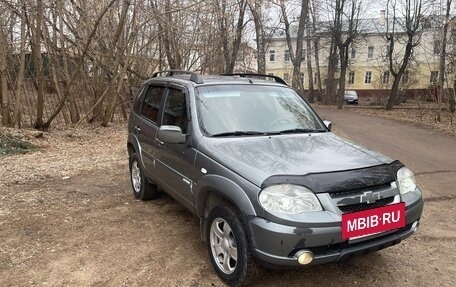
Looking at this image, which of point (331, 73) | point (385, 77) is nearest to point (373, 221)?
point (331, 73)

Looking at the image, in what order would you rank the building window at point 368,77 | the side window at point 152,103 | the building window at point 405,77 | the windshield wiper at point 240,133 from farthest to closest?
the building window at point 368,77, the building window at point 405,77, the side window at point 152,103, the windshield wiper at point 240,133

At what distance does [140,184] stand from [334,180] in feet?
10.7

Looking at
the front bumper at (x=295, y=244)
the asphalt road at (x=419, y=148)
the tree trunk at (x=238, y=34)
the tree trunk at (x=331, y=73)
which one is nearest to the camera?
the front bumper at (x=295, y=244)

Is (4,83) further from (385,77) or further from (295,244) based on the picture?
(385,77)

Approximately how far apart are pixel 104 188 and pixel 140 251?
8.47 ft

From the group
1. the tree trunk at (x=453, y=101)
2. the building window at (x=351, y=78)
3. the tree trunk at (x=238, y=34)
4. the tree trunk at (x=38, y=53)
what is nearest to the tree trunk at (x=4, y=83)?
the tree trunk at (x=38, y=53)

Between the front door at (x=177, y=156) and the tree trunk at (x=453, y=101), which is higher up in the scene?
the front door at (x=177, y=156)

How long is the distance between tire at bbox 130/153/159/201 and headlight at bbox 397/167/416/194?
3.18m

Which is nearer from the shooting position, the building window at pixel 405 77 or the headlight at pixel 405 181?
the headlight at pixel 405 181

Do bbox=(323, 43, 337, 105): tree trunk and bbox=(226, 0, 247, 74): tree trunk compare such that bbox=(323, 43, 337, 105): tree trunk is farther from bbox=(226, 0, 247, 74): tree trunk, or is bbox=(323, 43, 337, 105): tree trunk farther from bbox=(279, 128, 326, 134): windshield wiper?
bbox=(279, 128, 326, 134): windshield wiper

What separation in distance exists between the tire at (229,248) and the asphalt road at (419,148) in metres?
3.73

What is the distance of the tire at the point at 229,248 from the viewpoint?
3.10 m

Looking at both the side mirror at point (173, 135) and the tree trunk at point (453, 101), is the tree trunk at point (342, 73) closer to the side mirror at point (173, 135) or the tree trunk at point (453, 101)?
the tree trunk at point (453, 101)

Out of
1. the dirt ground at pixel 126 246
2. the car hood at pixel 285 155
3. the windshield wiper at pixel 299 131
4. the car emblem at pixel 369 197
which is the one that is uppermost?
the windshield wiper at pixel 299 131
